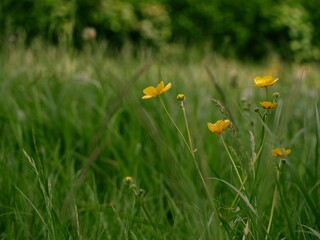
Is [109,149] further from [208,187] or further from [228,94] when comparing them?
[208,187]

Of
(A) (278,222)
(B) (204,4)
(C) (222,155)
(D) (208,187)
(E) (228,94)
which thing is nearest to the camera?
(D) (208,187)

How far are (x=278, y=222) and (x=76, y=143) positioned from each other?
4.12ft

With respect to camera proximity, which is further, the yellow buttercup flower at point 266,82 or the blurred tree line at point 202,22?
the blurred tree line at point 202,22

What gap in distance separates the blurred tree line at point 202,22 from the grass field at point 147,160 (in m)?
3.43

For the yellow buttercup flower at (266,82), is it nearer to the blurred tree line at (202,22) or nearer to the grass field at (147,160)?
the grass field at (147,160)

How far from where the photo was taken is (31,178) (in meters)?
1.91

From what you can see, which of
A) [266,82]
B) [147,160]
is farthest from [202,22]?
[266,82]

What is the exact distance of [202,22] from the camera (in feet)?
28.7

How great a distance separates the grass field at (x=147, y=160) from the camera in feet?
3.73

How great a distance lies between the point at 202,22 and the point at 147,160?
6.65 m

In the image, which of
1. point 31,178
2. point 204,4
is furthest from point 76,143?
point 204,4

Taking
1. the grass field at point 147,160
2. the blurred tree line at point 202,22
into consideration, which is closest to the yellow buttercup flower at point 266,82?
the grass field at point 147,160

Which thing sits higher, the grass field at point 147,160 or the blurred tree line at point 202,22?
the grass field at point 147,160

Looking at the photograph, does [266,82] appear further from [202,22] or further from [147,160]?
[202,22]
